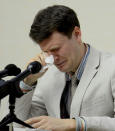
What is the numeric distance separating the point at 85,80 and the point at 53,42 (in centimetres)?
25

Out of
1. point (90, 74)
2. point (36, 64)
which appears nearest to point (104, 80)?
point (90, 74)

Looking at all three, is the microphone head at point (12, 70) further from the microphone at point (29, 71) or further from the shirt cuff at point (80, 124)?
the shirt cuff at point (80, 124)

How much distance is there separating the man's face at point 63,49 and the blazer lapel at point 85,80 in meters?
0.07

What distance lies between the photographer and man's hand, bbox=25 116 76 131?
4.06ft

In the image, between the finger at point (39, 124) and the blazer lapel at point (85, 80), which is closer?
the finger at point (39, 124)

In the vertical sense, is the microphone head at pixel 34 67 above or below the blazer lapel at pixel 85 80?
above

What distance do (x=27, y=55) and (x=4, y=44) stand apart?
0.23 meters

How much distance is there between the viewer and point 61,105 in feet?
5.52

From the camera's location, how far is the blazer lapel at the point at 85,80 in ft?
5.18

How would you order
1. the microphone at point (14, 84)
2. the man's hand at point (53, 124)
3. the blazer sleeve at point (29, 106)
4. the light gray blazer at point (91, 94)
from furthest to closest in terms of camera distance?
the blazer sleeve at point (29, 106)
the light gray blazer at point (91, 94)
the man's hand at point (53, 124)
the microphone at point (14, 84)

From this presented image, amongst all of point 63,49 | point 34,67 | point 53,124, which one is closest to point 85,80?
point 63,49

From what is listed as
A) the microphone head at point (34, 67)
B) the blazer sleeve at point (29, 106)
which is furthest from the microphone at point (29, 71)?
the blazer sleeve at point (29, 106)

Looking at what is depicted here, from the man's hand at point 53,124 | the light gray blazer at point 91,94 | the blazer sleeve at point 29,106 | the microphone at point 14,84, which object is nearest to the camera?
the microphone at point 14,84

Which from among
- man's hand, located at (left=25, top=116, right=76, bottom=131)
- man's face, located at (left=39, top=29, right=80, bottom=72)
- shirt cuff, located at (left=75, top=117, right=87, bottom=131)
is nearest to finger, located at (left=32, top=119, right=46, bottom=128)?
man's hand, located at (left=25, top=116, right=76, bottom=131)
